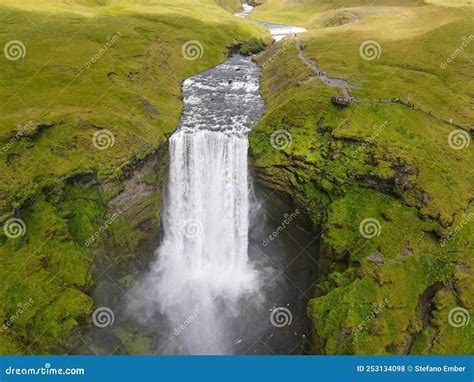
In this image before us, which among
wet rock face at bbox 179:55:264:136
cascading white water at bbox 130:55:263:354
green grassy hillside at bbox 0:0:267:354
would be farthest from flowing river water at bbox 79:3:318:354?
green grassy hillside at bbox 0:0:267:354

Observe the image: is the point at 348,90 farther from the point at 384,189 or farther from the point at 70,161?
the point at 70,161

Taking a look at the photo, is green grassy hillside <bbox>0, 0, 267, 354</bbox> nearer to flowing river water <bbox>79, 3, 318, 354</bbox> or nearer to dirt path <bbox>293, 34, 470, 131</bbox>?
flowing river water <bbox>79, 3, 318, 354</bbox>

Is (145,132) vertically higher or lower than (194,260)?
higher

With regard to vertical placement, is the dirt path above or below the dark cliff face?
above

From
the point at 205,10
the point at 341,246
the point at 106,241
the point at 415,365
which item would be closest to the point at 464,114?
the point at 341,246

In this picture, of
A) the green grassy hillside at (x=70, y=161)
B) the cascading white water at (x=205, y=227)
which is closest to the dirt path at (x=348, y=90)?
the cascading white water at (x=205, y=227)

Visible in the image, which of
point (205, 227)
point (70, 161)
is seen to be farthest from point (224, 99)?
point (70, 161)

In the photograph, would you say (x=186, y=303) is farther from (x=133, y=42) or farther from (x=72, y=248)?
(x=133, y=42)
